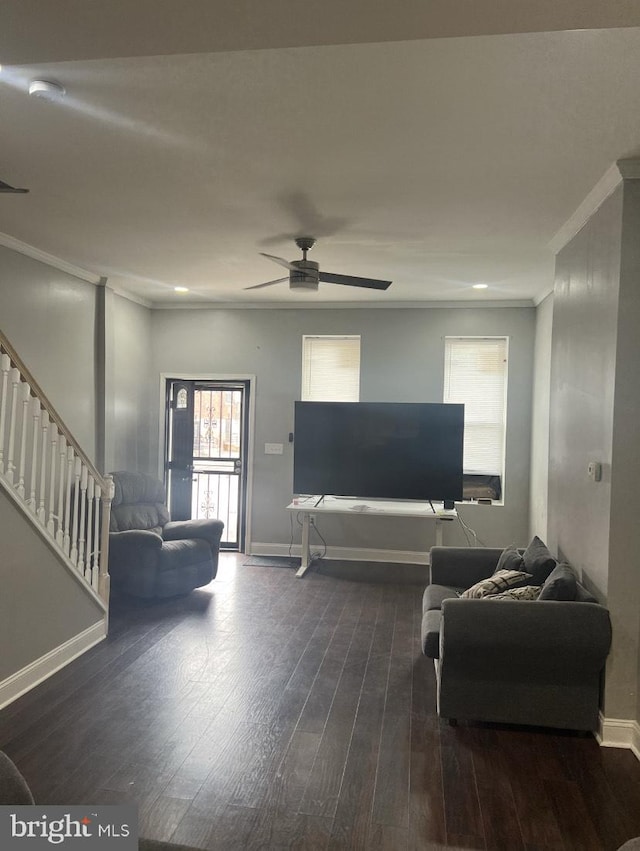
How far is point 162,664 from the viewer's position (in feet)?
12.8

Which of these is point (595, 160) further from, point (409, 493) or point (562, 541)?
point (409, 493)

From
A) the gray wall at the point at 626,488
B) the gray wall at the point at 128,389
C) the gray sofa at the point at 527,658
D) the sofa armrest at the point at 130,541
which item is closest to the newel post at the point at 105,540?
the sofa armrest at the point at 130,541

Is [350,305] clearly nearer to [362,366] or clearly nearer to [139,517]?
[362,366]

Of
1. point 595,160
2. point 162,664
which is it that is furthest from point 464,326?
point 162,664

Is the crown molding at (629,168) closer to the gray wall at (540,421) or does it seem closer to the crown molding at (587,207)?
the crown molding at (587,207)

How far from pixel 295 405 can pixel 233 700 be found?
336 centimetres

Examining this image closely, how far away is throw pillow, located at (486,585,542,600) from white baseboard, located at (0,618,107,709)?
265 cm

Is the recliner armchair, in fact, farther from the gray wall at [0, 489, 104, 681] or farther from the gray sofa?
the gray sofa

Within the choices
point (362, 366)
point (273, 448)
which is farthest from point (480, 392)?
point (273, 448)

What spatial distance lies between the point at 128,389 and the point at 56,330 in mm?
1435

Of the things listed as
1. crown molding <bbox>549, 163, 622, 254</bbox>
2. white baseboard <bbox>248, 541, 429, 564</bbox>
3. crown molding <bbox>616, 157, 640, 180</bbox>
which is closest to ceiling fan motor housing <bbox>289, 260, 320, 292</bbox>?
crown molding <bbox>549, 163, 622, 254</bbox>

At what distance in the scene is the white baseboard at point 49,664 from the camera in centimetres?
339

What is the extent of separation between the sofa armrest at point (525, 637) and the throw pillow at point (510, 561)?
74cm

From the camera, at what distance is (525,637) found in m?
3.03
